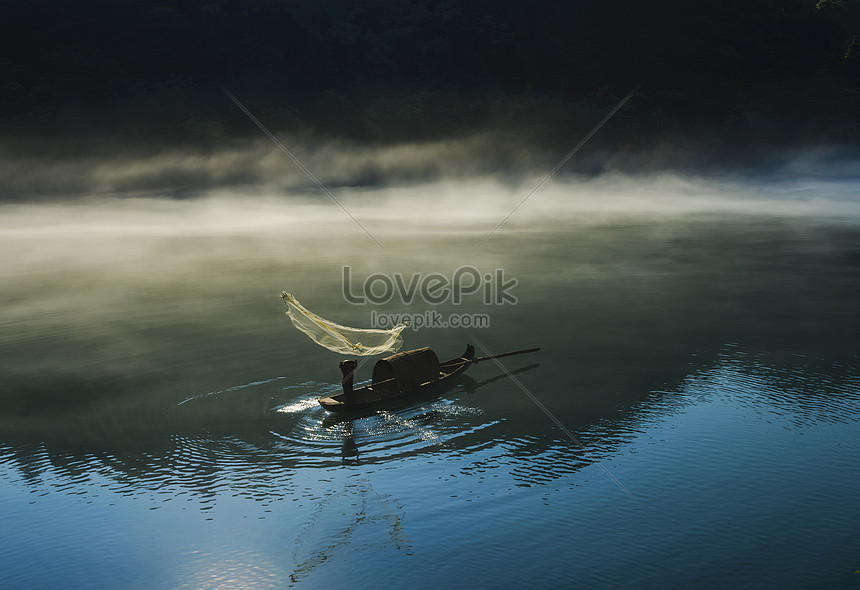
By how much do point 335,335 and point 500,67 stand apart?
110006mm

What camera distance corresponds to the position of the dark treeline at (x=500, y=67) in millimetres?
115812

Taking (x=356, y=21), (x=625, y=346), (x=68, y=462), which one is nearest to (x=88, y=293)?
(x=68, y=462)

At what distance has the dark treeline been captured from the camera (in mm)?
115812

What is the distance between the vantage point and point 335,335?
24031 mm

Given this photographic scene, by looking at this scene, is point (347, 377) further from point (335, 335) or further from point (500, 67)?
point (500, 67)

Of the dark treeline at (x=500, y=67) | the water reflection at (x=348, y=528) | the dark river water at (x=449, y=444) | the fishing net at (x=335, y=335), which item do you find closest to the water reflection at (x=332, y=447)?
the dark river water at (x=449, y=444)

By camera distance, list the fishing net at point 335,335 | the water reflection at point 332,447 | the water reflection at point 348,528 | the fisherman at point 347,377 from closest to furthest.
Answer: the water reflection at point 348,528, the water reflection at point 332,447, the fisherman at point 347,377, the fishing net at point 335,335

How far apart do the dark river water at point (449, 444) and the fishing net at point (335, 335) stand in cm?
212

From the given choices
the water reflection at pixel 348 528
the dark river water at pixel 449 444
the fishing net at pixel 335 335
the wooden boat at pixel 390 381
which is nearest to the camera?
the dark river water at pixel 449 444

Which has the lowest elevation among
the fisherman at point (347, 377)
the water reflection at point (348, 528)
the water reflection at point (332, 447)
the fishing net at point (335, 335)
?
the water reflection at point (348, 528)

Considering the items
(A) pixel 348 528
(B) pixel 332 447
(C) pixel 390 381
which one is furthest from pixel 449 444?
(A) pixel 348 528

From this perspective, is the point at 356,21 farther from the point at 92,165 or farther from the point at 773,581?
the point at 773,581

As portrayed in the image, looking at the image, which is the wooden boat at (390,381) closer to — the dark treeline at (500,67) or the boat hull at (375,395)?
the boat hull at (375,395)

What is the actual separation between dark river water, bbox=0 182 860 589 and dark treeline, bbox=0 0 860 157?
73.9 meters
